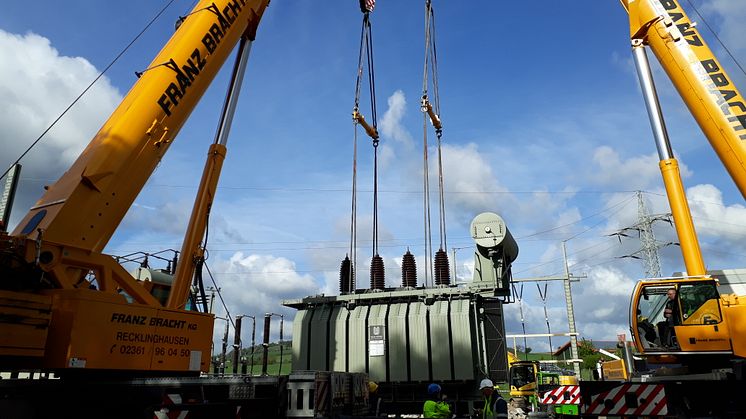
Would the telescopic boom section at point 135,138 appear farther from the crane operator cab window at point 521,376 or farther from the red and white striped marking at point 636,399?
the crane operator cab window at point 521,376

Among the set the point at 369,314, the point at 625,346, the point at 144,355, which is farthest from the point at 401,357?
the point at 144,355

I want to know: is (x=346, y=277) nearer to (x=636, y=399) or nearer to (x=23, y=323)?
(x=636, y=399)

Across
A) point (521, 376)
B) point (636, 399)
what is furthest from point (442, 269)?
point (521, 376)

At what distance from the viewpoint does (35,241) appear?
6.79m

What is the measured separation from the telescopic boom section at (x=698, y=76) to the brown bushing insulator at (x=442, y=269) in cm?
843

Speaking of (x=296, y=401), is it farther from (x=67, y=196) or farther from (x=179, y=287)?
(x=67, y=196)

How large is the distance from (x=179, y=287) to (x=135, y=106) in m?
3.35

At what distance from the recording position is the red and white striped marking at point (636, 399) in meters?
9.12

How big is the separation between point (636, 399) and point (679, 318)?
1.99m

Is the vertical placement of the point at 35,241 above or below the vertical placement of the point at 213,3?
below

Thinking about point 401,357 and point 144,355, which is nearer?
point 144,355

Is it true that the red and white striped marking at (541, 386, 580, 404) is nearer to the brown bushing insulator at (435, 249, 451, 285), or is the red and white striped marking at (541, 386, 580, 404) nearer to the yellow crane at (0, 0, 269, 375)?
the brown bushing insulator at (435, 249, 451, 285)

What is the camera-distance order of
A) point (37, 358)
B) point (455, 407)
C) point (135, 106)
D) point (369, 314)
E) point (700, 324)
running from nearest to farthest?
point (37, 358), point (135, 106), point (700, 324), point (455, 407), point (369, 314)

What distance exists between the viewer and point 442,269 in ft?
54.7
